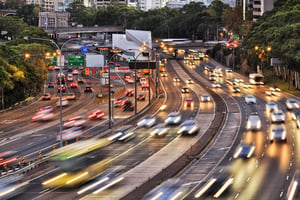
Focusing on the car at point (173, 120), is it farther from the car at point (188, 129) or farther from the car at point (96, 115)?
the car at point (96, 115)

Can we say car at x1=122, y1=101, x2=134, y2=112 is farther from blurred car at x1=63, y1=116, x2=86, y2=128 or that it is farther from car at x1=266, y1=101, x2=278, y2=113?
car at x1=266, y1=101, x2=278, y2=113

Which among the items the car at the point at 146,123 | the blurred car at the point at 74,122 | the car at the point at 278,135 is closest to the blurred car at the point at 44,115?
the blurred car at the point at 74,122

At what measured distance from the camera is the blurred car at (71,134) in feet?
262

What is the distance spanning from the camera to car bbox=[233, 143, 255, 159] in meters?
66.9

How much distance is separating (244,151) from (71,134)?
74.8 ft

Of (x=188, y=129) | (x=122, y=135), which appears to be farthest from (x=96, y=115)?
(x=188, y=129)

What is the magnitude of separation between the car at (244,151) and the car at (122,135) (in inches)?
576

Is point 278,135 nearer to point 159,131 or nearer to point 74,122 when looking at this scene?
A: point 159,131

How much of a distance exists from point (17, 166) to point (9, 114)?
46842 millimetres

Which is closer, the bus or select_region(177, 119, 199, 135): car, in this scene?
select_region(177, 119, 199, 135): car

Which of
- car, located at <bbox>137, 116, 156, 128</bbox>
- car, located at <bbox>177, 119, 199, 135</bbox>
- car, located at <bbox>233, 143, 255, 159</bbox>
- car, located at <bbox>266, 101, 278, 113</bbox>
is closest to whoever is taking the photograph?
car, located at <bbox>233, 143, 255, 159</bbox>

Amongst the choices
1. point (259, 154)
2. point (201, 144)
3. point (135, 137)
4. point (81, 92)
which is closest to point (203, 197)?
point (259, 154)

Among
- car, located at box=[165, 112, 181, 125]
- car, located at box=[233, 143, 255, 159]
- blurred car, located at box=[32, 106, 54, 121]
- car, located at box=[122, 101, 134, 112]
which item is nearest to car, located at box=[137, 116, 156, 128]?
car, located at box=[165, 112, 181, 125]

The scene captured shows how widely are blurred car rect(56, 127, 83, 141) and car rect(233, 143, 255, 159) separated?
787 inches
